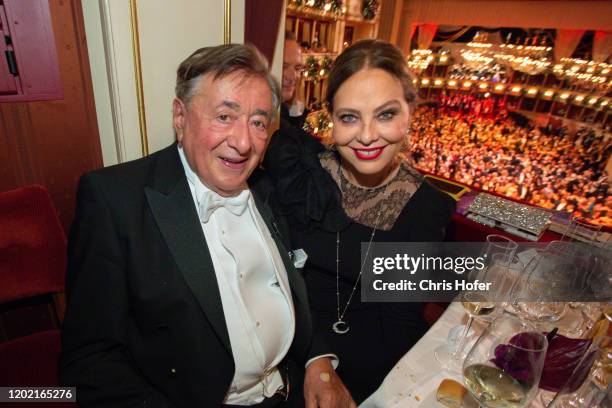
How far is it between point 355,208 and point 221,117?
0.82m

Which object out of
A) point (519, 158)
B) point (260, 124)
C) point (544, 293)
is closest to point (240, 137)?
point (260, 124)

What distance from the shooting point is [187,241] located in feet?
3.39

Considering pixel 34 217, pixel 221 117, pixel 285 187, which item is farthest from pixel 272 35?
pixel 34 217

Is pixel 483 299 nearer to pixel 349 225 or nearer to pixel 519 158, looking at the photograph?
pixel 349 225

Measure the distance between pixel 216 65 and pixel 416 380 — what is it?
3.65 ft

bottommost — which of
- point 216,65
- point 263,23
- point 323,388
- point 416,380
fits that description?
point 323,388

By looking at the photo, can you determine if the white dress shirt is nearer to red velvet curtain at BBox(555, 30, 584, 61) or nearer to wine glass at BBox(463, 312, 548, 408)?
wine glass at BBox(463, 312, 548, 408)

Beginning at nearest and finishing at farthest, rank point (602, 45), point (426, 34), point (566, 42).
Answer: point (602, 45), point (566, 42), point (426, 34)

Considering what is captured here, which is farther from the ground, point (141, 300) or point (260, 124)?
point (260, 124)

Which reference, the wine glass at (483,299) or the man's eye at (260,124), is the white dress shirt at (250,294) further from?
the wine glass at (483,299)

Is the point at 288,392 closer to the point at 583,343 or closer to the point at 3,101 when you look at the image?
the point at 583,343

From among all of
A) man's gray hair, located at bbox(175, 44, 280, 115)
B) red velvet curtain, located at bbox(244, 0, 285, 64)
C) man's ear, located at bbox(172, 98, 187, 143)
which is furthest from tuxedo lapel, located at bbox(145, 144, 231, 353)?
red velvet curtain, located at bbox(244, 0, 285, 64)

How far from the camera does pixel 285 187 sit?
1.51 meters

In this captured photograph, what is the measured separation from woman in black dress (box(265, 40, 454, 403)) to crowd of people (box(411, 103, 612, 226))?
11.9 ft
